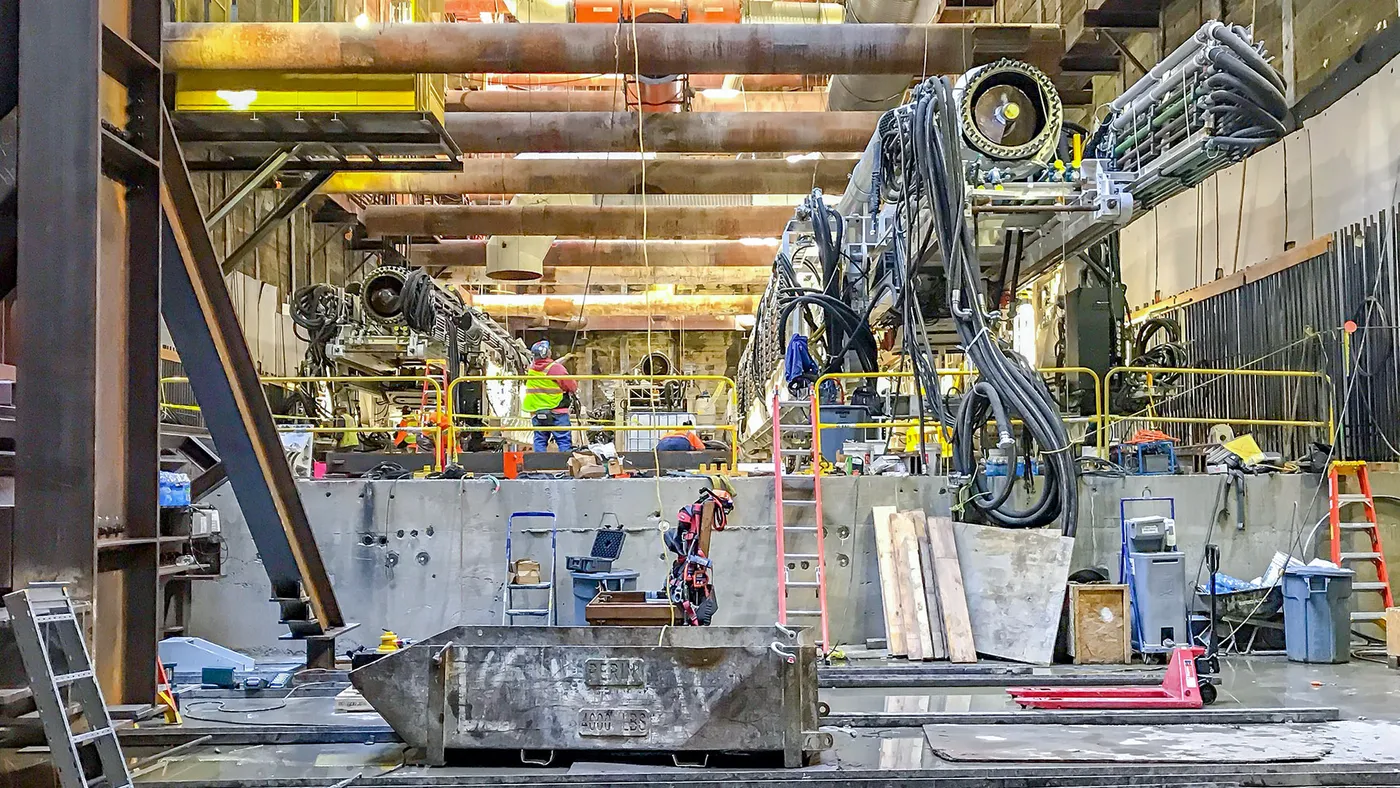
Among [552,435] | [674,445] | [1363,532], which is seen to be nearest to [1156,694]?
[1363,532]

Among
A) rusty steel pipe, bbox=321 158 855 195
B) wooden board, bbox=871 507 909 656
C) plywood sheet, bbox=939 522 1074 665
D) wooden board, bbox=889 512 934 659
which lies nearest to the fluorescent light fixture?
rusty steel pipe, bbox=321 158 855 195

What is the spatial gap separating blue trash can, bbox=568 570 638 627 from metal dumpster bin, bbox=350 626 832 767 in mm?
3737

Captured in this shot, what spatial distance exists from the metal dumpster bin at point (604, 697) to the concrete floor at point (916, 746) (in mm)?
164

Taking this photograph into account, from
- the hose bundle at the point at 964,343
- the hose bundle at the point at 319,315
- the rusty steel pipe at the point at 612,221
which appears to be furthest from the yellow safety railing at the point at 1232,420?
the hose bundle at the point at 319,315

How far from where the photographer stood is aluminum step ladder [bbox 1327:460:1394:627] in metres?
10.0

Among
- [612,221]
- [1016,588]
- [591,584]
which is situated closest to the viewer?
[1016,588]

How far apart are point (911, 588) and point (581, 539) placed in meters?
3.20

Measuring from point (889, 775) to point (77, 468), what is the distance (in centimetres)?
424

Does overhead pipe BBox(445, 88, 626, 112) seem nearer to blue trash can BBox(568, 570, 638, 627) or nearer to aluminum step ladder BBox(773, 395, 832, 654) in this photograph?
aluminum step ladder BBox(773, 395, 832, 654)

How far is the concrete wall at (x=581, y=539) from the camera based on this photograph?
34.1 feet

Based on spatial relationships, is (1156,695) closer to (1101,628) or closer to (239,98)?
(1101,628)

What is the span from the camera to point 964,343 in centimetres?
992

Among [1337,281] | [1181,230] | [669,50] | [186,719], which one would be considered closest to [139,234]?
[186,719]

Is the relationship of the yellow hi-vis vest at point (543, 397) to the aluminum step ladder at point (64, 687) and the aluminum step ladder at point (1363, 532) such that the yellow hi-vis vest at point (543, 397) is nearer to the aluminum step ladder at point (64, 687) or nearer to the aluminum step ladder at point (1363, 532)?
the aluminum step ladder at point (1363, 532)
